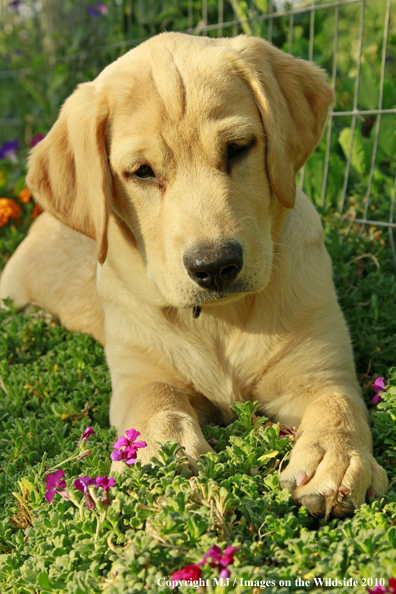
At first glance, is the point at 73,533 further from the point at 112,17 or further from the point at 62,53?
the point at 62,53

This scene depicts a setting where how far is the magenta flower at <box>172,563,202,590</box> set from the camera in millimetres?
1659

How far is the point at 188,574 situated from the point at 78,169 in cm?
180

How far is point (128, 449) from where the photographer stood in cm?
219

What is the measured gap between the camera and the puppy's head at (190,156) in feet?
7.93

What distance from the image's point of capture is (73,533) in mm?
1998

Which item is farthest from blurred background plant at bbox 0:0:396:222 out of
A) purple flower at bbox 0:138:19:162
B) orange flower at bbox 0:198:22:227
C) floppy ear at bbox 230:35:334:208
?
floppy ear at bbox 230:35:334:208

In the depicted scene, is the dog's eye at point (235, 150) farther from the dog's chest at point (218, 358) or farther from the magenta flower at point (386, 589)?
the magenta flower at point (386, 589)

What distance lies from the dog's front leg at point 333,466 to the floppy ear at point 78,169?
A: 1.22 m

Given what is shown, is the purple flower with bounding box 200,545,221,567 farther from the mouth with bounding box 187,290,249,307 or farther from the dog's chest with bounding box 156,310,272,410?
the dog's chest with bounding box 156,310,272,410

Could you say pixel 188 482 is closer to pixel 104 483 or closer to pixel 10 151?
pixel 104 483

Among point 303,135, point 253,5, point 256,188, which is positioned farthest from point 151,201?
point 253,5

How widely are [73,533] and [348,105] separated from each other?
5025 mm

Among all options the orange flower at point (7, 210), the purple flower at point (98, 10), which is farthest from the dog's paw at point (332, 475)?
the purple flower at point (98, 10)

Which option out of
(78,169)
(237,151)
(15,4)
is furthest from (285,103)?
(15,4)
